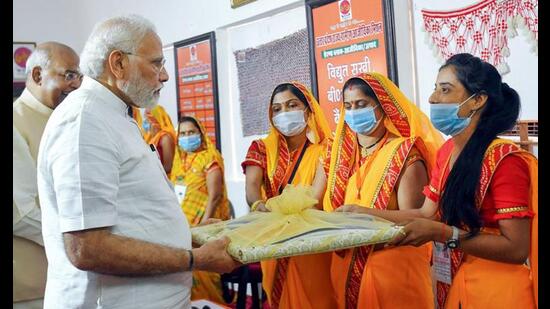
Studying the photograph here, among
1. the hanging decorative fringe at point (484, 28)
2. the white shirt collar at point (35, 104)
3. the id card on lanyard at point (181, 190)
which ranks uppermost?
the hanging decorative fringe at point (484, 28)

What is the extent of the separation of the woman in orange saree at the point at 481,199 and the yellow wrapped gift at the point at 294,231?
15cm

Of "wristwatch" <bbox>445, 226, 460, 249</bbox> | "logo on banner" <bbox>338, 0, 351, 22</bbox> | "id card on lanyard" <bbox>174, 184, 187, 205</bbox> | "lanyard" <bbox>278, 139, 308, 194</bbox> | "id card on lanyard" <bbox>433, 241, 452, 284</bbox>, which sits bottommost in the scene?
"id card on lanyard" <bbox>433, 241, 452, 284</bbox>

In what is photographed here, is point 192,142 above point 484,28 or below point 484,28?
below

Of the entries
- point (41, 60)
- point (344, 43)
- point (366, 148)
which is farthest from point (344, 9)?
point (41, 60)

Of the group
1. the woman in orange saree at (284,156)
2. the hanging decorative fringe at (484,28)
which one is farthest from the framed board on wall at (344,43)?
the woman in orange saree at (284,156)

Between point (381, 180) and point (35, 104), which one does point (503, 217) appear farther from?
point (35, 104)

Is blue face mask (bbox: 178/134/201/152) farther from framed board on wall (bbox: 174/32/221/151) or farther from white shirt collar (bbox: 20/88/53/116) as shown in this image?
white shirt collar (bbox: 20/88/53/116)

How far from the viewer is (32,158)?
2.78 metres

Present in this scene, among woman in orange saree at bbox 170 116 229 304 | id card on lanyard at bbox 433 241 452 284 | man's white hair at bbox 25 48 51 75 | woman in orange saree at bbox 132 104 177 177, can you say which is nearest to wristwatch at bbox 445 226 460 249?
id card on lanyard at bbox 433 241 452 284

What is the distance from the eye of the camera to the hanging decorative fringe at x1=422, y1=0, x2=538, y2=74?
2579mm

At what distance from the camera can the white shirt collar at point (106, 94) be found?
1.86 metres

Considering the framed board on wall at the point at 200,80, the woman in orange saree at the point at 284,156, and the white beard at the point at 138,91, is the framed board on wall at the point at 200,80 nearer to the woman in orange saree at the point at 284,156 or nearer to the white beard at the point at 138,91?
the woman in orange saree at the point at 284,156

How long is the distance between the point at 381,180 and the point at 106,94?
4.23 ft

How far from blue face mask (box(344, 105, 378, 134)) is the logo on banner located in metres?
1.13
